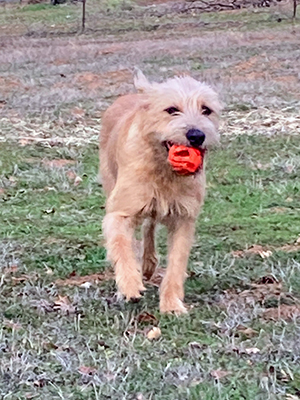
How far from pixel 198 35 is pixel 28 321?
24.0 meters

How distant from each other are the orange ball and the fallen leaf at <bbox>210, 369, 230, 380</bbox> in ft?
4.76

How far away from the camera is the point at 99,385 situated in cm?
460

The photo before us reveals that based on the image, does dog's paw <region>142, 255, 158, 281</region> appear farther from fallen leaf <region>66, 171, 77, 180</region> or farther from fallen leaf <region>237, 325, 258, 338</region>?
fallen leaf <region>66, 171, 77, 180</region>

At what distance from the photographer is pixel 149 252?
700cm

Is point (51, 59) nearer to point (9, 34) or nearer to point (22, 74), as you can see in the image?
point (22, 74)

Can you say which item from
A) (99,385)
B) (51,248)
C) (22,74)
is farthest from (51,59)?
(99,385)

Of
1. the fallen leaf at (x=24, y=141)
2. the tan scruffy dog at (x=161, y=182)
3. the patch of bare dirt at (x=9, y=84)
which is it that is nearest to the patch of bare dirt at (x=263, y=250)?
the tan scruffy dog at (x=161, y=182)

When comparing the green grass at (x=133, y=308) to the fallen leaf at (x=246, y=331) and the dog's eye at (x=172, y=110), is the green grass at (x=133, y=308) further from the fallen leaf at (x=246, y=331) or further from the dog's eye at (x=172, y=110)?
the dog's eye at (x=172, y=110)

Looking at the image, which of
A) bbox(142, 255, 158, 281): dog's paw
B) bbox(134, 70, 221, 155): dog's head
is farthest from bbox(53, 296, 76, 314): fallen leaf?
bbox(134, 70, 221, 155): dog's head

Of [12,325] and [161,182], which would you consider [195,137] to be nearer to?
[161,182]

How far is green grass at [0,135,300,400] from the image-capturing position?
4672 mm

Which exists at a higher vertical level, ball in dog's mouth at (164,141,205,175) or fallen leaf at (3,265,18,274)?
ball in dog's mouth at (164,141,205,175)

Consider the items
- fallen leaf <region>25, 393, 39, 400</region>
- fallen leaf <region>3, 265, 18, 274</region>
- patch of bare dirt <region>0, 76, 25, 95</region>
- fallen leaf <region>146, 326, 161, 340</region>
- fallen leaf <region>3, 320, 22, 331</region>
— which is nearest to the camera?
fallen leaf <region>25, 393, 39, 400</region>

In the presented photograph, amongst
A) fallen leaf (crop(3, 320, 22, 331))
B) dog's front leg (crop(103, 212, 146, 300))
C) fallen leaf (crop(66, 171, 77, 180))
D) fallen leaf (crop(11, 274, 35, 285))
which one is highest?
dog's front leg (crop(103, 212, 146, 300))
